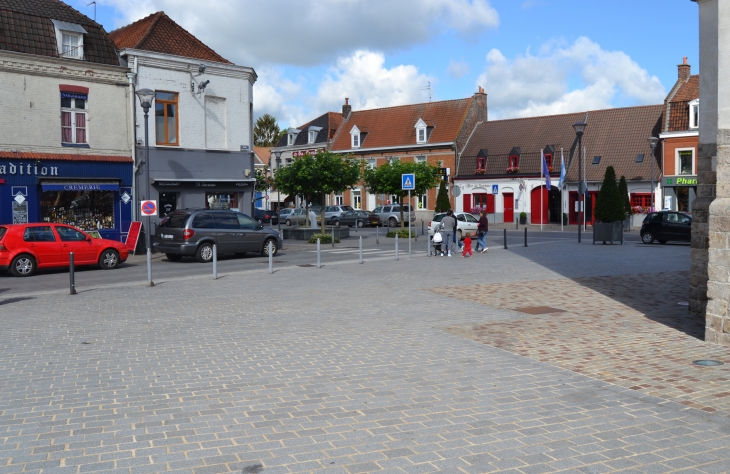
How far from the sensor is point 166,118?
28.4 meters

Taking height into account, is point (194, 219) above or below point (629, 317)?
above

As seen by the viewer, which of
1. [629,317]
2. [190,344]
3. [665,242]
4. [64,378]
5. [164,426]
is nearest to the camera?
[164,426]

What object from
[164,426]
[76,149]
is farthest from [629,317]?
[76,149]

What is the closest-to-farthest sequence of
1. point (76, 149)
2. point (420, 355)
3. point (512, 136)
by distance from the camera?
point (420, 355) → point (76, 149) → point (512, 136)

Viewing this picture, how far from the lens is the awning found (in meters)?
25.0

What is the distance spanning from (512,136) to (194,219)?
39.6 metres

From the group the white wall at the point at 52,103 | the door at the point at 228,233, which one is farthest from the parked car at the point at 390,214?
the door at the point at 228,233

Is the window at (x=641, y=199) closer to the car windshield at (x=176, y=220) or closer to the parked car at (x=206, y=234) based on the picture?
the parked car at (x=206, y=234)

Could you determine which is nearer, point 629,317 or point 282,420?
Result: point 282,420

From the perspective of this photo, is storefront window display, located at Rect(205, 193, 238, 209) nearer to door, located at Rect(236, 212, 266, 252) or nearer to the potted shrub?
door, located at Rect(236, 212, 266, 252)

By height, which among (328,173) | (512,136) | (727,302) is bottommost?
(727,302)

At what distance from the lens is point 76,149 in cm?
2566

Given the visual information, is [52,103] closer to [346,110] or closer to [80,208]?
[80,208]

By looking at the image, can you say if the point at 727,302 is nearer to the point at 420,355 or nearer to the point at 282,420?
the point at 420,355
